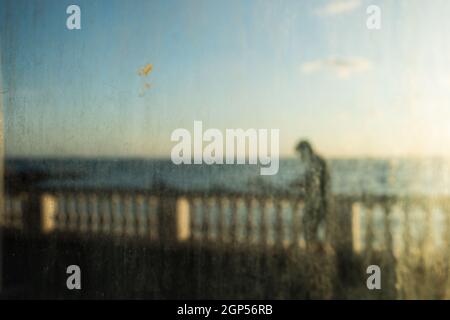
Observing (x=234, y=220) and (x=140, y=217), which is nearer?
(x=234, y=220)

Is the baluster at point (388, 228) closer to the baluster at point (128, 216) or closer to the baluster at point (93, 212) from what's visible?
the baluster at point (128, 216)

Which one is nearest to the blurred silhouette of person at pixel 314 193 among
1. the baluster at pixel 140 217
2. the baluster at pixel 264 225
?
the baluster at pixel 264 225

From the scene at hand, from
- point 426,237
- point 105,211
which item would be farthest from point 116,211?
point 426,237

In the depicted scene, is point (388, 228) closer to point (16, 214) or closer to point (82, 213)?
point (82, 213)

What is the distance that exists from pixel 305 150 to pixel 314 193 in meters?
0.38

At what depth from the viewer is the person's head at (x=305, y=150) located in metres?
3.49

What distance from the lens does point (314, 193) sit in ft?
12.0

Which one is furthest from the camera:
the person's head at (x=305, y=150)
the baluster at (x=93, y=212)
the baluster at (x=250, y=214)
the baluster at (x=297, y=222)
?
the baluster at (x=93, y=212)

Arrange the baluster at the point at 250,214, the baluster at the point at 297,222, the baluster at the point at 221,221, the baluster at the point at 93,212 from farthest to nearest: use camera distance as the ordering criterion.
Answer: the baluster at the point at 93,212 → the baluster at the point at 250,214 → the baluster at the point at 221,221 → the baluster at the point at 297,222

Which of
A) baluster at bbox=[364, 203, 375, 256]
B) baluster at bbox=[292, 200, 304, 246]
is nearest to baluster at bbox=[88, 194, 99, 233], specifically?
baluster at bbox=[292, 200, 304, 246]

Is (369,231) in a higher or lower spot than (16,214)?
lower

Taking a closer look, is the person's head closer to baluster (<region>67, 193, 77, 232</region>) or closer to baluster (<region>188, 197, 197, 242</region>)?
baluster (<region>188, 197, 197, 242</region>)

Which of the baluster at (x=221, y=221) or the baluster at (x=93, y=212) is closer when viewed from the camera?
the baluster at (x=221, y=221)

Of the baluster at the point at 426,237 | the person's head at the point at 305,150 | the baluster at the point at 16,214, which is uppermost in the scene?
the person's head at the point at 305,150
